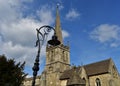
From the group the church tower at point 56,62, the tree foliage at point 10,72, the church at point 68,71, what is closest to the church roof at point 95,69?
the church at point 68,71

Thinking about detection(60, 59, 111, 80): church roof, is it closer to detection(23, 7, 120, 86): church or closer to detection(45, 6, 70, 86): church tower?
detection(23, 7, 120, 86): church

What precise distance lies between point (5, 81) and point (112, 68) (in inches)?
954

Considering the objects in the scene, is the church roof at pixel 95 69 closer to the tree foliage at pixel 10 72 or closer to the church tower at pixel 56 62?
the church tower at pixel 56 62

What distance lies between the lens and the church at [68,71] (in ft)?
123

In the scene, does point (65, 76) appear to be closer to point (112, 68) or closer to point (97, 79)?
point (97, 79)

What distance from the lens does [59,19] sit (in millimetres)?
50781

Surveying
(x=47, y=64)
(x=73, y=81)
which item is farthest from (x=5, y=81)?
(x=47, y=64)

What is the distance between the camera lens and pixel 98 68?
130ft

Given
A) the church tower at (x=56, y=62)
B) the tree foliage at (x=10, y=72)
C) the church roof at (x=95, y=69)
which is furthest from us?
the church tower at (x=56, y=62)

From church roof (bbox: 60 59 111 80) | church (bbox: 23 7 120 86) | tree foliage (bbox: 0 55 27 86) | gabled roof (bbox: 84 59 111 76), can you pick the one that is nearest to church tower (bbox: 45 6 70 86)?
church (bbox: 23 7 120 86)

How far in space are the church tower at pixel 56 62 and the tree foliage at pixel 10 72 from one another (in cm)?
1760

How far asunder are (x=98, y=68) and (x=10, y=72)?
21.5m

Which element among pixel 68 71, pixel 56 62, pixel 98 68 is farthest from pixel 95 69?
pixel 56 62

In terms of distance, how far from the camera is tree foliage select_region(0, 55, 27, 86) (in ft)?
76.3
